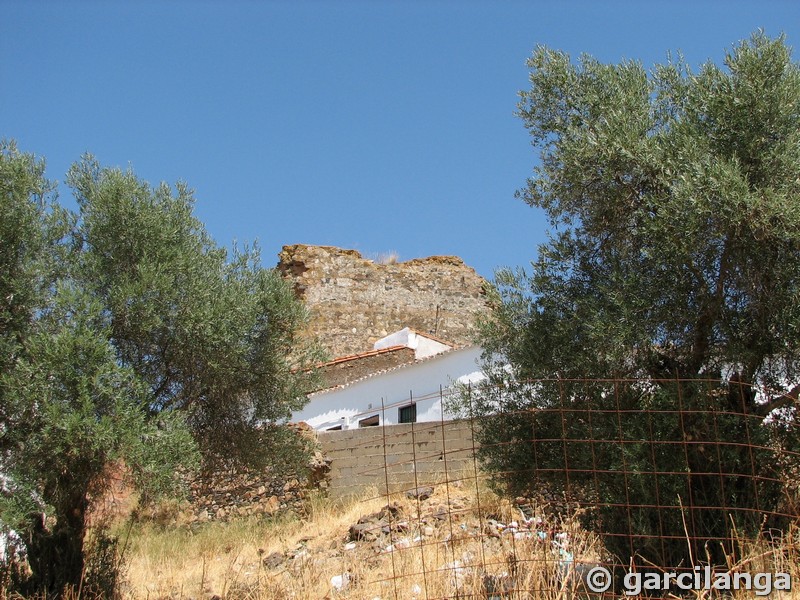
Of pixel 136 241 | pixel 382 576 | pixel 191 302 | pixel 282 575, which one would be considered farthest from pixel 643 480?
pixel 136 241

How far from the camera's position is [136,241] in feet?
33.4

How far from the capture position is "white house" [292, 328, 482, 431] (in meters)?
19.9

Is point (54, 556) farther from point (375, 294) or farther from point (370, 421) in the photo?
point (375, 294)

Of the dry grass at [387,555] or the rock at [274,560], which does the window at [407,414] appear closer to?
the dry grass at [387,555]

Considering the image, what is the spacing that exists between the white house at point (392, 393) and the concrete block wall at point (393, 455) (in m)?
2.47

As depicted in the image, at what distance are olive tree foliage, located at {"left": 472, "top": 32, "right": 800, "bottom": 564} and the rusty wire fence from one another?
0.03m

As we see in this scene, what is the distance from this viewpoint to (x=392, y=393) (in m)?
20.9

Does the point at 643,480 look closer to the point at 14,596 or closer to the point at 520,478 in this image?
the point at 520,478

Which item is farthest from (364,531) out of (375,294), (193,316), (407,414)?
(375,294)

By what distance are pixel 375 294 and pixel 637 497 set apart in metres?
20.0

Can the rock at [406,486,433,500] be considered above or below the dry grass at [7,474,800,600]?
above

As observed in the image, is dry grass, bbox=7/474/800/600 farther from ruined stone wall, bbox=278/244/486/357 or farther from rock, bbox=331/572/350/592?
ruined stone wall, bbox=278/244/486/357

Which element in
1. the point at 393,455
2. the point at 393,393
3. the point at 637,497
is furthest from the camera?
the point at 393,393

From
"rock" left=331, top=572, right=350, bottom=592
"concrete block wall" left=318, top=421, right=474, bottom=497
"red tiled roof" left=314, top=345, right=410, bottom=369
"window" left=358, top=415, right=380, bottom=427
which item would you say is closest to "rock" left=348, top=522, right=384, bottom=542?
"concrete block wall" left=318, top=421, right=474, bottom=497
